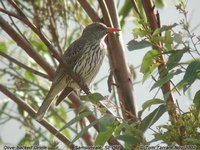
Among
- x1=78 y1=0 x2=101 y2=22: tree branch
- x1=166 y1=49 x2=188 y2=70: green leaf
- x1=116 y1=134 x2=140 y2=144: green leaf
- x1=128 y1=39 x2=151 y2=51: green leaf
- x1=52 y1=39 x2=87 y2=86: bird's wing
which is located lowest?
x1=116 y1=134 x2=140 y2=144: green leaf

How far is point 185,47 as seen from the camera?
2.20 m

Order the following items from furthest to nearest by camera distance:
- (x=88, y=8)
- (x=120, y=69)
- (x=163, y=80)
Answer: (x=88, y=8) → (x=120, y=69) → (x=163, y=80)

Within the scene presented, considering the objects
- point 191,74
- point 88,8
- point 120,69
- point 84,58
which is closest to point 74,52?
point 84,58

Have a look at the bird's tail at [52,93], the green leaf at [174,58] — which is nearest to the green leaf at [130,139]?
the green leaf at [174,58]

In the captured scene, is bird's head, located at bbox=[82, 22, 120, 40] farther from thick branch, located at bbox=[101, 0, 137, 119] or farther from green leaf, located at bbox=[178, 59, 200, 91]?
green leaf, located at bbox=[178, 59, 200, 91]

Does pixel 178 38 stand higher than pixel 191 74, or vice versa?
pixel 178 38

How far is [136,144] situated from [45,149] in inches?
15.7

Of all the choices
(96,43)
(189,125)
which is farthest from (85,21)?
(189,125)

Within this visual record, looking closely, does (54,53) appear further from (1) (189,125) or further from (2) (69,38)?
(2) (69,38)

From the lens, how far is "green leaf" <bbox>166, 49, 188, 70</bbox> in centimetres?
222

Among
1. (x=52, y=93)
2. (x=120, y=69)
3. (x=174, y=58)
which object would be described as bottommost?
(x=174, y=58)

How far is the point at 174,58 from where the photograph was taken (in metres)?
2.22

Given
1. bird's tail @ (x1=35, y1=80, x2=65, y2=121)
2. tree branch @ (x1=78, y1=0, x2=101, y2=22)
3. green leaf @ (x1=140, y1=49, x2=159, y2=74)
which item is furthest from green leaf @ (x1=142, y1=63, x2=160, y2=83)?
bird's tail @ (x1=35, y1=80, x2=65, y2=121)

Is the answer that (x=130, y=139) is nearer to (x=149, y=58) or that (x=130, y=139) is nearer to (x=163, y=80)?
(x=163, y=80)
